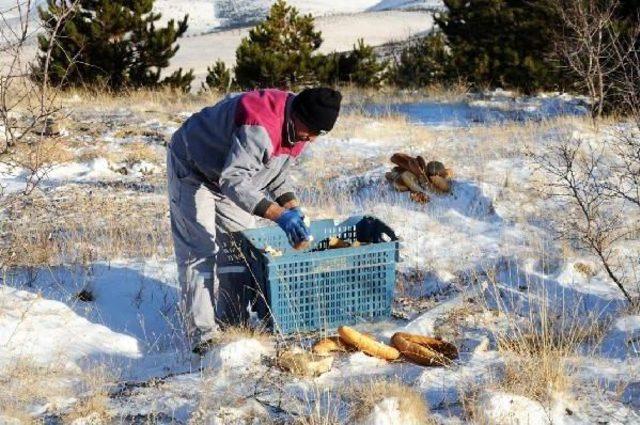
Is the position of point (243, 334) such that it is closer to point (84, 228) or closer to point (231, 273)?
point (231, 273)

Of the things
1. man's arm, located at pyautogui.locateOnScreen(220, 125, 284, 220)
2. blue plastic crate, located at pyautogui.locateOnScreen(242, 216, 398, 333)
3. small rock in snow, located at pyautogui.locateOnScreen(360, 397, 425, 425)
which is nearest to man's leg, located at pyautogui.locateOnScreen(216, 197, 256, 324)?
blue plastic crate, located at pyautogui.locateOnScreen(242, 216, 398, 333)

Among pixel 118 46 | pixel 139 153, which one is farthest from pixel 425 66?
pixel 139 153

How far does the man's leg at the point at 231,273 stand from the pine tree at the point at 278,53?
40.3 feet

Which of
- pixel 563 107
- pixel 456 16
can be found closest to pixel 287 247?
pixel 563 107

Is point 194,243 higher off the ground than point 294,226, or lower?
lower

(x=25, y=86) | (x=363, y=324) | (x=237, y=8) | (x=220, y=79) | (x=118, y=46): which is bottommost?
(x=363, y=324)

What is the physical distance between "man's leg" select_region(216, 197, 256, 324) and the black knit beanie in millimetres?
963

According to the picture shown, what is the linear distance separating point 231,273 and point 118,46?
12.8 metres

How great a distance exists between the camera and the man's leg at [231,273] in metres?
4.57

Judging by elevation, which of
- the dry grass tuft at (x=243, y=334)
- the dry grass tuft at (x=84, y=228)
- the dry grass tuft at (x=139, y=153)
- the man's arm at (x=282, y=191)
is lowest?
the dry grass tuft at (x=243, y=334)

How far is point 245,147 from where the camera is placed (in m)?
3.76

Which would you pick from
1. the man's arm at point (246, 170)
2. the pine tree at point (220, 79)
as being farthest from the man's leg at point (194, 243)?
the pine tree at point (220, 79)

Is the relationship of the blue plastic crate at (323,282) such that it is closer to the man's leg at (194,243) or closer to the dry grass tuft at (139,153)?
the man's leg at (194,243)

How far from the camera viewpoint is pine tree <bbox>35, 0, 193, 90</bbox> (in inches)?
615
